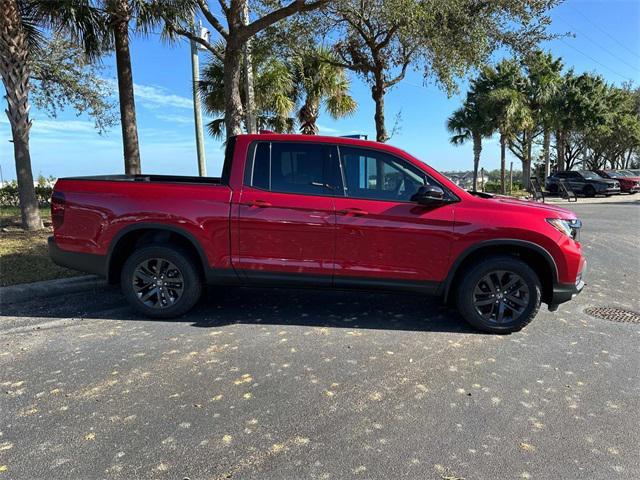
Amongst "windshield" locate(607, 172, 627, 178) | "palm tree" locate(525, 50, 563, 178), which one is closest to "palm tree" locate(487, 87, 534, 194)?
"palm tree" locate(525, 50, 563, 178)

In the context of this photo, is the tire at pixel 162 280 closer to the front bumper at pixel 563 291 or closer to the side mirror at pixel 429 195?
the side mirror at pixel 429 195

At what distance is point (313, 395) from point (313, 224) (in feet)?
5.69

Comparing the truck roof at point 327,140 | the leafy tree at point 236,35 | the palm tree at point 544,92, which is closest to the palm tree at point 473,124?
the palm tree at point 544,92

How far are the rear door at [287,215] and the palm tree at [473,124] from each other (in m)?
24.5

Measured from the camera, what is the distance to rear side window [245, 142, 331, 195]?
4609 millimetres

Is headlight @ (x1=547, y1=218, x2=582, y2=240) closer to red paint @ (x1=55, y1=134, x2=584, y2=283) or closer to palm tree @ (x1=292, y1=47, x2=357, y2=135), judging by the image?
red paint @ (x1=55, y1=134, x2=584, y2=283)

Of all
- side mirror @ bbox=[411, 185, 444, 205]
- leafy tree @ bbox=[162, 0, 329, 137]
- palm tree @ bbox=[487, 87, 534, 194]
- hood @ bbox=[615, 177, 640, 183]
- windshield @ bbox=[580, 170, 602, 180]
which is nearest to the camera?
side mirror @ bbox=[411, 185, 444, 205]

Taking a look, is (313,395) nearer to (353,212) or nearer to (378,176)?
(353,212)

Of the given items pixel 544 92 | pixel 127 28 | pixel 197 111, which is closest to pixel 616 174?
pixel 544 92

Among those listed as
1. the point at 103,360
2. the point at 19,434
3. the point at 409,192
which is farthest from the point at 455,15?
the point at 19,434

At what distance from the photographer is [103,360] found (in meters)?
3.86

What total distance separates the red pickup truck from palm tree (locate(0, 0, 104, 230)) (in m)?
5.14

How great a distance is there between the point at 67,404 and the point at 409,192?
10.9 ft

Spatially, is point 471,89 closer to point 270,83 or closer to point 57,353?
point 270,83
